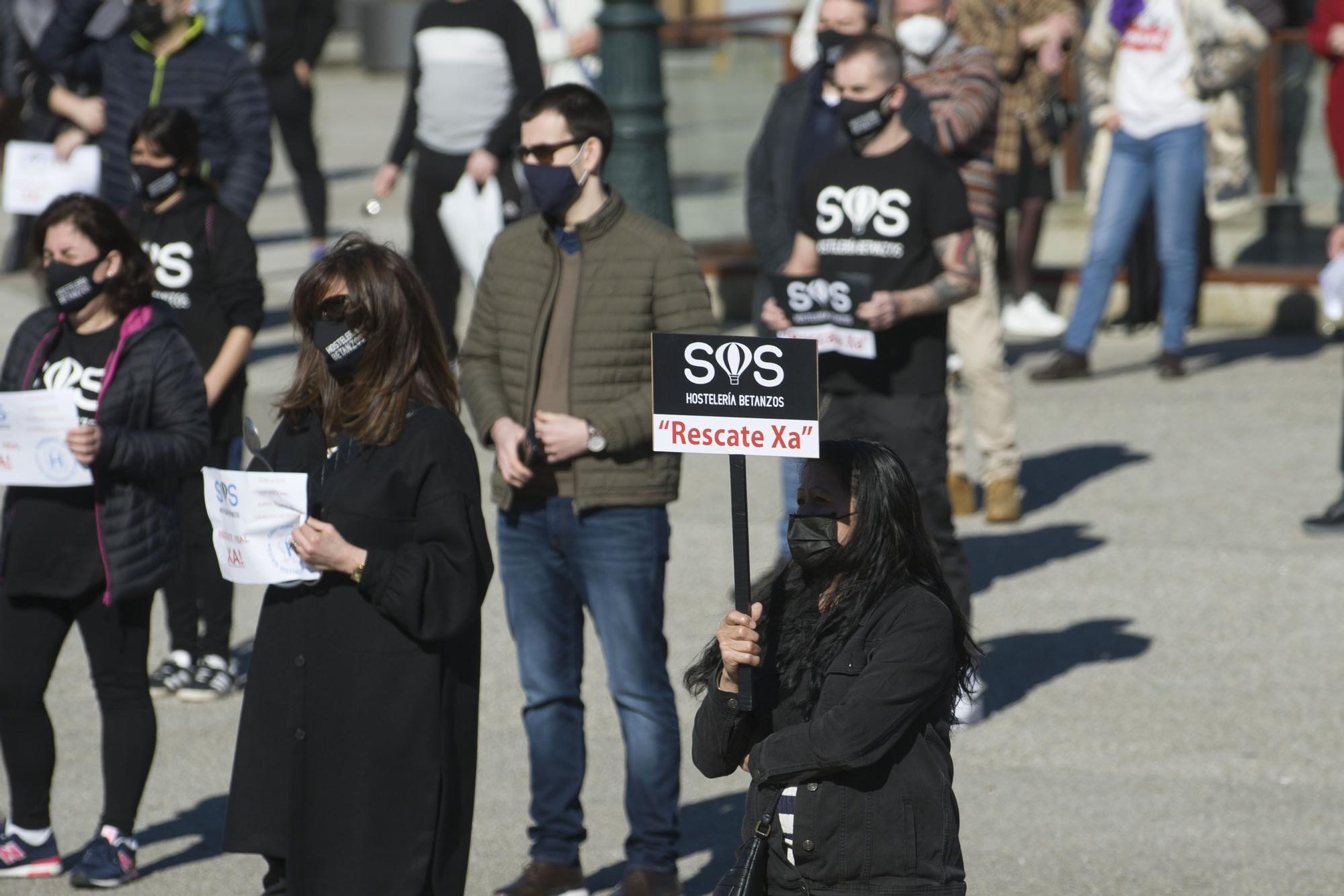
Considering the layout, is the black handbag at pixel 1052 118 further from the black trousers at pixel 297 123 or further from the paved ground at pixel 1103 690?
the black trousers at pixel 297 123

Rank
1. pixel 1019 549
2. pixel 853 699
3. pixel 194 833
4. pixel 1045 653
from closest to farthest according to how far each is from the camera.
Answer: pixel 853 699
pixel 194 833
pixel 1045 653
pixel 1019 549

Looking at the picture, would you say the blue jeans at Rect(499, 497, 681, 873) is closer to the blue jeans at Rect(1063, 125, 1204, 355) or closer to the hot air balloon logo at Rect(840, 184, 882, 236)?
the hot air balloon logo at Rect(840, 184, 882, 236)

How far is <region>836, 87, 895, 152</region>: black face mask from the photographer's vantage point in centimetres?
668

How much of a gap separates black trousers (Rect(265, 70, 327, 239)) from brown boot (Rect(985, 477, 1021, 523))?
20.0 feet

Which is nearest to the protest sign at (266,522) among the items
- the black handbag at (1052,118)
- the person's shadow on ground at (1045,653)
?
the person's shadow on ground at (1045,653)

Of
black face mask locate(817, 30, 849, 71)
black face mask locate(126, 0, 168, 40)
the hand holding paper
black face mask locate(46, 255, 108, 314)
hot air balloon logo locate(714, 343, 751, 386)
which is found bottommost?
the hand holding paper

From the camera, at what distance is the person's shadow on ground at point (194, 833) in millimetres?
6086

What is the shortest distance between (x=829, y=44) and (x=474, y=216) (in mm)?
Result: 3336

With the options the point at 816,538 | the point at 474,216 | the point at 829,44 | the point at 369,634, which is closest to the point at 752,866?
the point at 816,538

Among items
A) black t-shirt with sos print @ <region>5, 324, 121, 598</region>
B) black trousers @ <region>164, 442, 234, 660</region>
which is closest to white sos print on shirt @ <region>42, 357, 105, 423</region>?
black t-shirt with sos print @ <region>5, 324, 121, 598</region>

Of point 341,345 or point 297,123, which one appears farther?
point 297,123

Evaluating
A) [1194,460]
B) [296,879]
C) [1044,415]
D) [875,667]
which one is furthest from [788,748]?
[1044,415]

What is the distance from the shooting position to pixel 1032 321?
13.1 metres

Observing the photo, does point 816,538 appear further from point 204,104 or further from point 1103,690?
point 204,104
